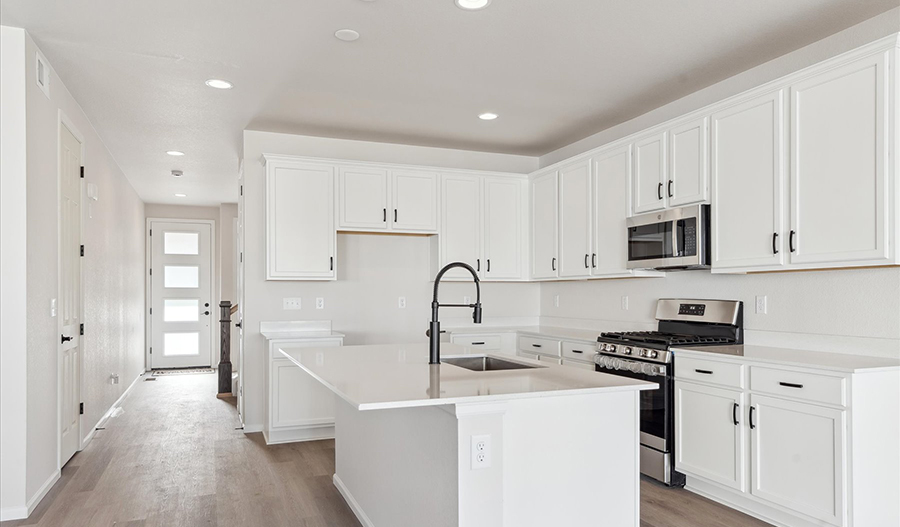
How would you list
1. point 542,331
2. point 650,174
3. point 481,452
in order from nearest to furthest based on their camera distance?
point 481,452 → point 650,174 → point 542,331

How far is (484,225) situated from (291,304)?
6.07ft

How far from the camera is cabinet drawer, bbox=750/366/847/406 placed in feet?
9.04

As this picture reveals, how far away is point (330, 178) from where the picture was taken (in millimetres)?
5117

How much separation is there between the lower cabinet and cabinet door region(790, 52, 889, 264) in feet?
11.1

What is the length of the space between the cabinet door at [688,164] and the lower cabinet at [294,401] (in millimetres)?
2769

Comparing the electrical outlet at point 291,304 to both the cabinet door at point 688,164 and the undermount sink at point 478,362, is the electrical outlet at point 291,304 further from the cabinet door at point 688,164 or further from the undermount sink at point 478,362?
the cabinet door at point 688,164

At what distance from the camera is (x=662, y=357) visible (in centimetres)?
370

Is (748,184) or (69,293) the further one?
(69,293)

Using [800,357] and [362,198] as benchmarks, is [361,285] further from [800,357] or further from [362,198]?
[800,357]

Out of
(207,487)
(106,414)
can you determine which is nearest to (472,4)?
(207,487)

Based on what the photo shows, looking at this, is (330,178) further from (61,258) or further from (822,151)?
(822,151)

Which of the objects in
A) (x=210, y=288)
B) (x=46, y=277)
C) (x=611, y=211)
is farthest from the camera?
(x=210, y=288)

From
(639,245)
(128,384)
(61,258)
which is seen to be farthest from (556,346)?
(128,384)

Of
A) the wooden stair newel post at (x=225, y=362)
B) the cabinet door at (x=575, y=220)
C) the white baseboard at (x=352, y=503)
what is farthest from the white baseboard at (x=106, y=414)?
the cabinet door at (x=575, y=220)
